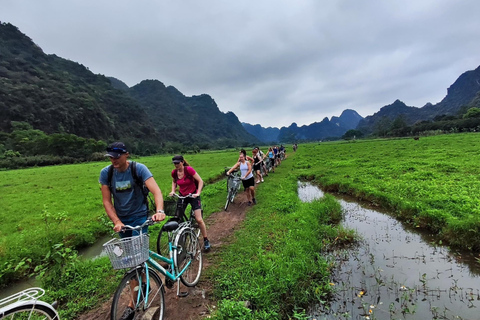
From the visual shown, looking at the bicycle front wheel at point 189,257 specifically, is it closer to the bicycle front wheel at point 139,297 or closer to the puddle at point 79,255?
the bicycle front wheel at point 139,297

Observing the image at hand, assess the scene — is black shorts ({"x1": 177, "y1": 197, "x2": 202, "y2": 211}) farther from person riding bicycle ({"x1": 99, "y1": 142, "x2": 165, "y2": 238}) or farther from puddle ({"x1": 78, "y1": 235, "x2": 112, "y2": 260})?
puddle ({"x1": 78, "y1": 235, "x2": 112, "y2": 260})

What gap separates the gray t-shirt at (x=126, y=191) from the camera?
3531 mm

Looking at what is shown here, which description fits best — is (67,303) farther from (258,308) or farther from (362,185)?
(362,185)

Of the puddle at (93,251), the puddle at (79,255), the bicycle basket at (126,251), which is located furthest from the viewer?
the puddle at (93,251)

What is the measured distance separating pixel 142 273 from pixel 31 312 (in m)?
1.17

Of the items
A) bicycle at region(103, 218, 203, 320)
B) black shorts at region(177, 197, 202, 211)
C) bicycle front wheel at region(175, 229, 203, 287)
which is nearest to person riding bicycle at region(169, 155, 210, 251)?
black shorts at region(177, 197, 202, 211)

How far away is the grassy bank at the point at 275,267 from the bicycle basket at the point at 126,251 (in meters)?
1.63

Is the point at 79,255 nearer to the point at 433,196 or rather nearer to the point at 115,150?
the point at 115,150

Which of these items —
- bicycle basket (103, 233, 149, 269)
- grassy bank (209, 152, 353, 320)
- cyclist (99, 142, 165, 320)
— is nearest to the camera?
bicycle basket (103, 233, 149, 269)

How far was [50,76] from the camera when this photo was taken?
10419cm

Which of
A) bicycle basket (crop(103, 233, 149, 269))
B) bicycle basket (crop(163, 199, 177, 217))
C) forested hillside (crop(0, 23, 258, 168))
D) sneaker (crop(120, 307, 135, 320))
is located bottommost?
sneaker (crop(120, 307, 135, 320))

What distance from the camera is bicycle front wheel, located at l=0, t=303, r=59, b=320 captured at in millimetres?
2418

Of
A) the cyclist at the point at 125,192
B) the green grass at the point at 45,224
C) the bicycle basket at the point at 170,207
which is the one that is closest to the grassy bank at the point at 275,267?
the bicycle basket at the point at 170,207

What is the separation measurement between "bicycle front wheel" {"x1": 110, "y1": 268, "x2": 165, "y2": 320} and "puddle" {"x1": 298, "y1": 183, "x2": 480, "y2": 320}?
8.81 feet
